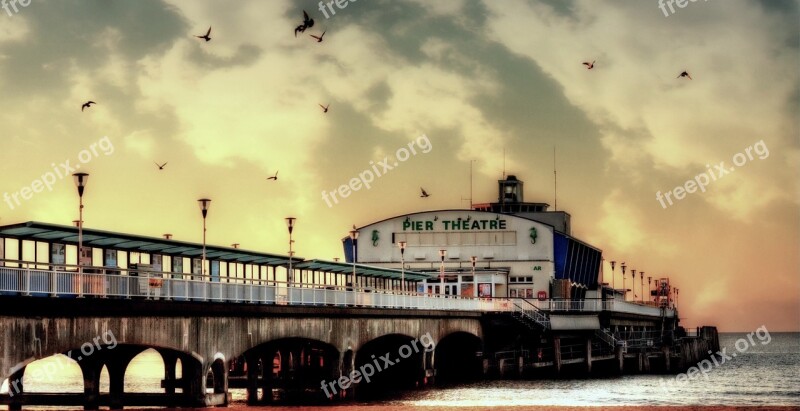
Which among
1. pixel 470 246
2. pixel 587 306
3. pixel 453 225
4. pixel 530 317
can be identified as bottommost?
pixel 530 317

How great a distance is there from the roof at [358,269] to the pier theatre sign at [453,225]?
437 inches

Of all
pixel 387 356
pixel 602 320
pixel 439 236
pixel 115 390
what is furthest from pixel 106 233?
pixel 439 236

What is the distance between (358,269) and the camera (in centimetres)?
8969

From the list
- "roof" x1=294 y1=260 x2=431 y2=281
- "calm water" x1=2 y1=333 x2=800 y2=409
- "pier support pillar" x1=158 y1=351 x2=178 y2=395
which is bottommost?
"calm water" x1=2 y1=333 x2=800 y2=409

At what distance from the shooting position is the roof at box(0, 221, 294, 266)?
4719 centimetres

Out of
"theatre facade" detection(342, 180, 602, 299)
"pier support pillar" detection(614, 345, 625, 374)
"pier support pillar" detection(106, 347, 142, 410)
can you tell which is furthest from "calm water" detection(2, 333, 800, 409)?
"theatre facade" detection(342, 180, 602, 299)

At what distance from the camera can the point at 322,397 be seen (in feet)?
198

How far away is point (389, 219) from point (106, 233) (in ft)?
237

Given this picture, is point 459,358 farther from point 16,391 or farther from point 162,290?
point 162,290

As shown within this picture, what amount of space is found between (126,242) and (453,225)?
6959cm

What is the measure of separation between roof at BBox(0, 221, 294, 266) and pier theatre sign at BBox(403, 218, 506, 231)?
1993 inches

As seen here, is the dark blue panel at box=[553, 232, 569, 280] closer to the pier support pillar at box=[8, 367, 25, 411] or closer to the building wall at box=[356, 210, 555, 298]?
the building wall at box=[356, 210, 555, 298]

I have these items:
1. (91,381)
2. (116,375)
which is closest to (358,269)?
(116,375)

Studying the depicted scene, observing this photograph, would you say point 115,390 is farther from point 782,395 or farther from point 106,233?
point 782,395
